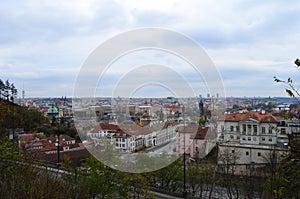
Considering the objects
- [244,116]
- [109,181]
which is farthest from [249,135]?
[109,181]

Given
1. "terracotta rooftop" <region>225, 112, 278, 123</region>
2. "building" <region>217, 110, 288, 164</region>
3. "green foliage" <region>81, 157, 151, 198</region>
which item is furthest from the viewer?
"terracotta rooftop" <region>225, 112, 278, 123</region>

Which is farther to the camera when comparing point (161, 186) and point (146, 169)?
point (161, 186)

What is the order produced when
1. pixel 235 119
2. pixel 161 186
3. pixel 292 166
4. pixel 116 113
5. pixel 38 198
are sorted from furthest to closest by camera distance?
pixel 235 119
pixel 161 186
pixel 116 113
pixel 38 198
pixel 292 166

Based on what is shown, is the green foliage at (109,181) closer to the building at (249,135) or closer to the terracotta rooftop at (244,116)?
the building at (249,135)

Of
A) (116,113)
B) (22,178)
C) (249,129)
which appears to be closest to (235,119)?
(249,129)

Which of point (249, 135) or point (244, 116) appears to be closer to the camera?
point (249, 135)

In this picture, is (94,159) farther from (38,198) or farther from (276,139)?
(276,139)

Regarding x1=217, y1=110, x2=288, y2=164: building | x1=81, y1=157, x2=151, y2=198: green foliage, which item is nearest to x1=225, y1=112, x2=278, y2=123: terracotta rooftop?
x1=217, y1=110, x2=288, y2=164: building

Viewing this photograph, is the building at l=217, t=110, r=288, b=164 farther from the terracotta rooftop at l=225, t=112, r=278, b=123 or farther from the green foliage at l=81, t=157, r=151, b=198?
the green foliage at l=81, t=157, r=151, b=198

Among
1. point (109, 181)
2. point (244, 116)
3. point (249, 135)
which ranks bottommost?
point (249, 135)

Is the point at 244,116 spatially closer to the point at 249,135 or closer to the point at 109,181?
the point at 249,135

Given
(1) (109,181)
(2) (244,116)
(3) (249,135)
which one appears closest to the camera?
(1) (109,181)
